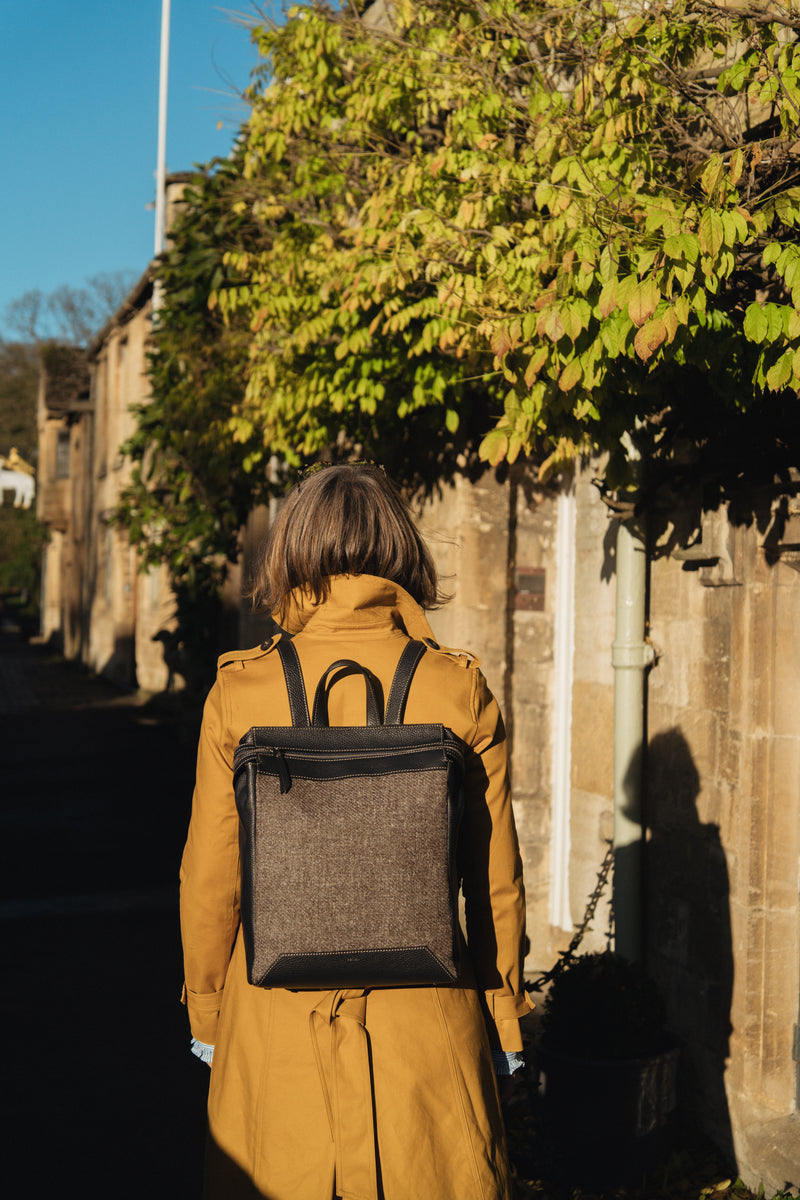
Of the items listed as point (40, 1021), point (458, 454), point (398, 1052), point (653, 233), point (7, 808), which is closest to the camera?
point (398, 1052)

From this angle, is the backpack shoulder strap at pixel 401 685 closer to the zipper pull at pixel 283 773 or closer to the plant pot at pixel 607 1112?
the zipper pull at pixel 283 773

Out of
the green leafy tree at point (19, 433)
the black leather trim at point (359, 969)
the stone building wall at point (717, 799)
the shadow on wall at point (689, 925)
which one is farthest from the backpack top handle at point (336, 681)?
the green leafy tree at point (19, 433)

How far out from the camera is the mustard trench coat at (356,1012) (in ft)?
6.06

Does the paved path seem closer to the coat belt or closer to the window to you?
the coat belt

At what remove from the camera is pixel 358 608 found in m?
2.04

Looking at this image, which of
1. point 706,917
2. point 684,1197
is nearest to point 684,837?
point 706,917

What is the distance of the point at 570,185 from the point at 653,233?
530 mm

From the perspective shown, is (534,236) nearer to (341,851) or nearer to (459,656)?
(459,656)

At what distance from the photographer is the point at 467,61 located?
4203 millimetres

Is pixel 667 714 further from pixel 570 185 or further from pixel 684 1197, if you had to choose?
pixel 570 185

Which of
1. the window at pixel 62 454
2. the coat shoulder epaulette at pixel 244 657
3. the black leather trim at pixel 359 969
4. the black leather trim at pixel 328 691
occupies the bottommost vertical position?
the black leather trim at pixel 359 969

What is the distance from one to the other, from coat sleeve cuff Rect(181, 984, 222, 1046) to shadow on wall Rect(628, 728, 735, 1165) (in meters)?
2.37

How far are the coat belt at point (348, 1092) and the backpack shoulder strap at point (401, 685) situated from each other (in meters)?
0.48

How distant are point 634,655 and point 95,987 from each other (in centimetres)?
334
